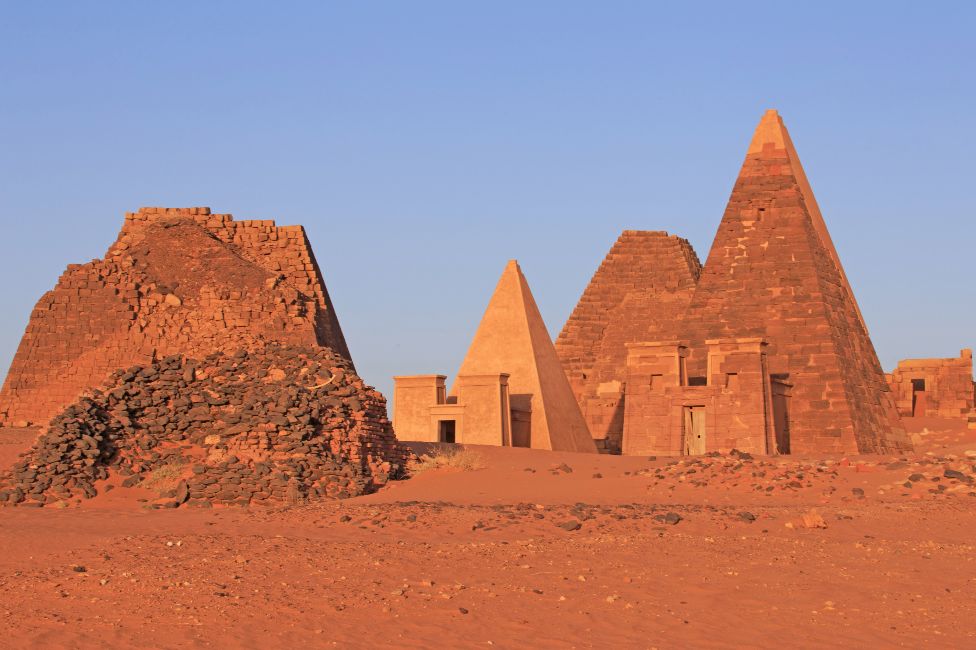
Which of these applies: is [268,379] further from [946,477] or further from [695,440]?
Answer: [695,440]

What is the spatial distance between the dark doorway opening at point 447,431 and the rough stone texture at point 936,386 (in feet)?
62.5

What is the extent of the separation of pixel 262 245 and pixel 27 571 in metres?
24.2

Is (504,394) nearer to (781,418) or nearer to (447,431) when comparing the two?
(447,431)

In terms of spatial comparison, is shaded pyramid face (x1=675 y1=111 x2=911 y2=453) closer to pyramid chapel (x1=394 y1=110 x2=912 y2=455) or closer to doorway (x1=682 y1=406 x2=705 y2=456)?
pyramid chapel (x1=394 y1=110 x2=912 y2=455)

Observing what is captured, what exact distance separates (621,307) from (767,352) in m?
13.1

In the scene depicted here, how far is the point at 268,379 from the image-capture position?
19906mm

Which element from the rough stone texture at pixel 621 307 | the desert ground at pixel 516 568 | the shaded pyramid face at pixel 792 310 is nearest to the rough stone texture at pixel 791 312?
the shaded pyramid face at pixel 792 310

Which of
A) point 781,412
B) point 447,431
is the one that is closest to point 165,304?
point 447,431

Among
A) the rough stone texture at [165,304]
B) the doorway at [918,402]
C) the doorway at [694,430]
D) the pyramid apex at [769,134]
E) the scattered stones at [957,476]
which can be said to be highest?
the pyramid apex at [769,134]

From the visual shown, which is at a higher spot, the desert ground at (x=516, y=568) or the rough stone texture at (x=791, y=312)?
the rough stone texture at (x=791, y=312)

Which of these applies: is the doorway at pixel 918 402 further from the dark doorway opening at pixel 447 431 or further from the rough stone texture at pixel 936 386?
the dark doorway opening at pixel 447 431

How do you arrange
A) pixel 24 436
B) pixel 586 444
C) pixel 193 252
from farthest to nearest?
pixel 193 252
pixel 586 444
pixel 24 436

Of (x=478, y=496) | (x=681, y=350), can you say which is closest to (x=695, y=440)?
(x=681, y=350)

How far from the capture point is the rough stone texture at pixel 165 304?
31453 mm
